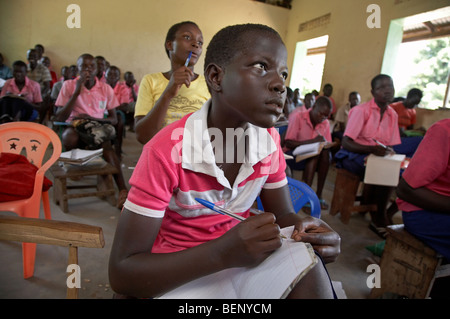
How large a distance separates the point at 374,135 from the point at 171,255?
3.13m

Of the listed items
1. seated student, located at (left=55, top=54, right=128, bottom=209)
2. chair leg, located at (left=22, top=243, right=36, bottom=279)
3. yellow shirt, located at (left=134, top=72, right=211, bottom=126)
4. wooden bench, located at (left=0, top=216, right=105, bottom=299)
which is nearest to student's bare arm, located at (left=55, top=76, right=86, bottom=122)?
seated student, located at (left=55, top=54, right=128, bottom=209)

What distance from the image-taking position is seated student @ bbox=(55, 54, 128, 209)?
3242 millimetres

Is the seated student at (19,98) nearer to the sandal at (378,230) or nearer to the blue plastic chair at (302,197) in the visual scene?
the blue plastic chair at (302,197)

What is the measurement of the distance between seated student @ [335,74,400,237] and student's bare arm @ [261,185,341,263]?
7.70 ft

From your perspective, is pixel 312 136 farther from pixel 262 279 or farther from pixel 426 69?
pixel 426 69

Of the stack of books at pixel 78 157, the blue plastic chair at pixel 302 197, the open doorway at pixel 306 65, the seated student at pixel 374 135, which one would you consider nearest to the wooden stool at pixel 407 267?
the blue plastic chair at pixel 302 197

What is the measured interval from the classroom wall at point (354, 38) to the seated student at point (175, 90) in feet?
18.0

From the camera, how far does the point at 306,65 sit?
996 centimetres

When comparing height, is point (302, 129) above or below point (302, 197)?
above

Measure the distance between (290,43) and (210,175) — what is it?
33.7 ft

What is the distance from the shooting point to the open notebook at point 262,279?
68 cm

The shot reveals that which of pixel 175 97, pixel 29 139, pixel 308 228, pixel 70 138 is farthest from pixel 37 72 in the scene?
pixel 308 228

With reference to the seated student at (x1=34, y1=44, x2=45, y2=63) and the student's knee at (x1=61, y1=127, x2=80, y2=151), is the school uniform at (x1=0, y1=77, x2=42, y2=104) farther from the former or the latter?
the student's knee at (x1=61, y1=127, x2=80, y2=151)
